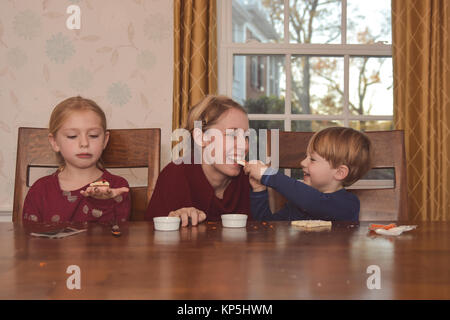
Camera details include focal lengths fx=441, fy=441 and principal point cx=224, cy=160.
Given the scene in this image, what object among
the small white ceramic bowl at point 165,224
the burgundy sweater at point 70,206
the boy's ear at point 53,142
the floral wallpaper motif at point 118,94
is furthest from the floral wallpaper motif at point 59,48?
the small white ceramic bowl at point 165,224

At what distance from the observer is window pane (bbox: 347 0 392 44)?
103 inches

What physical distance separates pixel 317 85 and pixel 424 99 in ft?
2.03

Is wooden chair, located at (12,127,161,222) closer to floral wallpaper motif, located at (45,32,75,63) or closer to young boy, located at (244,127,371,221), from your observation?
young boy, located at (244,127,371,221)

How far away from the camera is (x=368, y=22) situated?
2641 millimetres

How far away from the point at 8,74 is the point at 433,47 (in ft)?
7.61

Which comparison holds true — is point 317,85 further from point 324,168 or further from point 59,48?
point 59,48

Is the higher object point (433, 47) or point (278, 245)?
point (433, 47)

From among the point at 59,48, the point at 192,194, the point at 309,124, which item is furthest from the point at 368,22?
the point at 59,48

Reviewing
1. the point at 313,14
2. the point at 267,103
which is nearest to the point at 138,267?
the point at 267,103

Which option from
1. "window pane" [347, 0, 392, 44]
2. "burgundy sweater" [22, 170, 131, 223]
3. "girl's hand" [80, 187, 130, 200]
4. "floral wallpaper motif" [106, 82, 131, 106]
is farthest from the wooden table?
"window pane" [347, 0, 392, 44]

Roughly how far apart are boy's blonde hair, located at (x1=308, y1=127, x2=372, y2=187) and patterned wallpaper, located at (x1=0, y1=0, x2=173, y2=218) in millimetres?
1021

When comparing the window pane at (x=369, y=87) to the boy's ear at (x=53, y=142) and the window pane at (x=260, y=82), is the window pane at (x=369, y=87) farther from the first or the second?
the boy's ear at (x=53, y=142)
